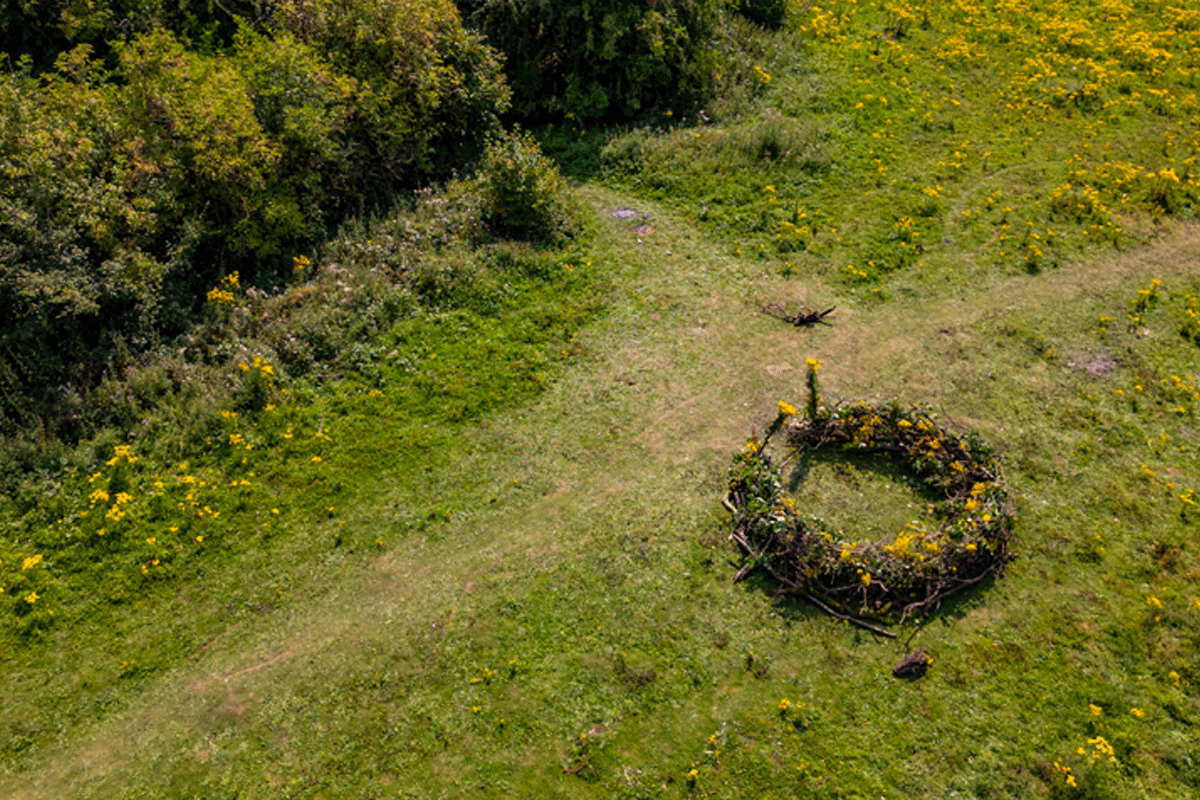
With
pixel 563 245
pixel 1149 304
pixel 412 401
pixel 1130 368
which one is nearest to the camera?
pixel 412 401

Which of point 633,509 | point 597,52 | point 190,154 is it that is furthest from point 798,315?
point 190,154

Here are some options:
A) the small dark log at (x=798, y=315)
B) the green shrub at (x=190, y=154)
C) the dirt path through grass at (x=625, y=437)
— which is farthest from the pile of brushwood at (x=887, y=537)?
the green shrub at (x=190, y=154)

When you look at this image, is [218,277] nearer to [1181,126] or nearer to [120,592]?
[120,592]

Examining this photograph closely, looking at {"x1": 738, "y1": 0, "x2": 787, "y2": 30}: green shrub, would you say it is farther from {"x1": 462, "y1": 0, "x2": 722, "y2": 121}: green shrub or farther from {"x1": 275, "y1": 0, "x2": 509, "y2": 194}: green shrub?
{"x1": 275, "y1": 0, "x2": 509, "y2": 194}: green shrub

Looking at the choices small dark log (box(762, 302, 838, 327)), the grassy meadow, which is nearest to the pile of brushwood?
the grassy meadow

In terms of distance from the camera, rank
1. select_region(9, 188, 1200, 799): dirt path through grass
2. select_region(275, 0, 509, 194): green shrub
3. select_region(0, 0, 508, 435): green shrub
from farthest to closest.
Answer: select_region(275, 0, 509, 194): green shrub
select_region(0, 0, 508, 435): green shrub
select_region(9, 188, 1200, 799): dirt path through grass

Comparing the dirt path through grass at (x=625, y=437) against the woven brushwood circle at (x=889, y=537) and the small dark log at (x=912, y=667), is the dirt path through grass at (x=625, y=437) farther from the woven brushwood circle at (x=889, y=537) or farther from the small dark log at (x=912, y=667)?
the small dark log at (x=912, y=667)

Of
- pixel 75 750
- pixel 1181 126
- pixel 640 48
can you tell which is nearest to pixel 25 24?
pixel 640 48
